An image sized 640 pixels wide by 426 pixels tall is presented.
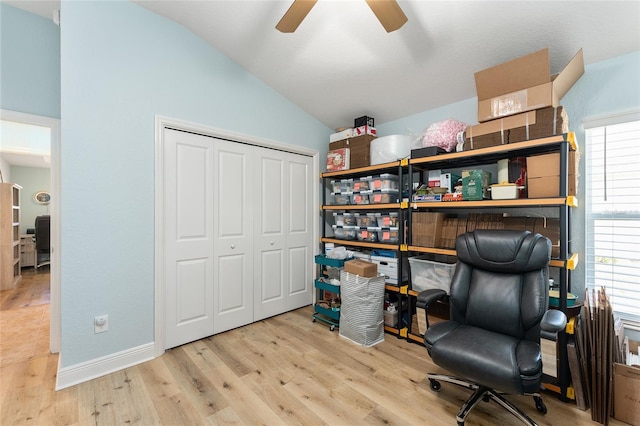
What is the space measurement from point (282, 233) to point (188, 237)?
107 centimetres

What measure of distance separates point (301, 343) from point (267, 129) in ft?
7.46

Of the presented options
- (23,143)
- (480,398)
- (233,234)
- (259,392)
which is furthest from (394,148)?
(23,143)

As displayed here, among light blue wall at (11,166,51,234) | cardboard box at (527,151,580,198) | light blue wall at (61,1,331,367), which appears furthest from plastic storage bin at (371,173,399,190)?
light blue wall at (11,166,51,234)

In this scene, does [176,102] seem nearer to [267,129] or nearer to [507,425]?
[267,129]

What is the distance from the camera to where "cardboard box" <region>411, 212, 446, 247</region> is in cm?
244

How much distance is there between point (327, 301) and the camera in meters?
3.20

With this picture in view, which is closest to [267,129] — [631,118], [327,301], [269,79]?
[269,79]

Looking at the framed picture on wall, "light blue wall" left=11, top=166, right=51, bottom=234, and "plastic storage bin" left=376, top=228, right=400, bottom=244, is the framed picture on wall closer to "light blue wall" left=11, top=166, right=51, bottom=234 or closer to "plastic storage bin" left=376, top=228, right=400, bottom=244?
"light blue wall" left=11, top=166, right=51, bottom=234

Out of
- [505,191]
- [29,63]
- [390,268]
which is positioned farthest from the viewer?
[390,268]

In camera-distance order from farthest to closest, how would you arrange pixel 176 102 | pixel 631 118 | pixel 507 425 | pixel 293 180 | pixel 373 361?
pixel 293 180 < pixel 176 102 < pixel 373 361 < pixel 631 118 < pixel 507 425

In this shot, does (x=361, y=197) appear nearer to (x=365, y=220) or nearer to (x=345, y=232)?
(x=365, y=220)

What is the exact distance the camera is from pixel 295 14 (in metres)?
1.67

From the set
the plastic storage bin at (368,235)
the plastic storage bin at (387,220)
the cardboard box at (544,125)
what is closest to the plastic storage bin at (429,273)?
the plastic storage bin at (387,220)

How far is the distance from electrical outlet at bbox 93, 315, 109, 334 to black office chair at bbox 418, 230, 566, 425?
2.35 meters
